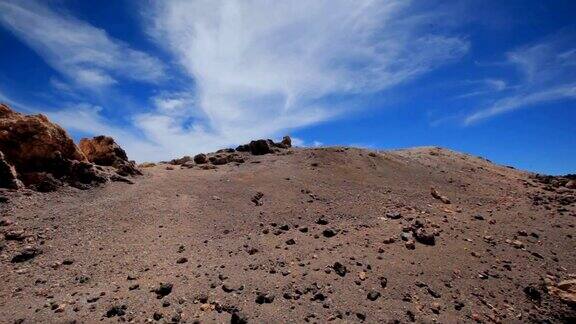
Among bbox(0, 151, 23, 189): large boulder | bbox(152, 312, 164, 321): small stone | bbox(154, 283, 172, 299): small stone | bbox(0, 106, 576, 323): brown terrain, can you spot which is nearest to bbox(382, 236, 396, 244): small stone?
bbox(0, 106, 576, 323): brown terrain

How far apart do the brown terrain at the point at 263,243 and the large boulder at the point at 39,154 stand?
0.14 feet

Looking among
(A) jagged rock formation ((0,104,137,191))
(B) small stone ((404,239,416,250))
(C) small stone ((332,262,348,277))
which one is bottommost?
(C) small stone ((332,262,348,277))

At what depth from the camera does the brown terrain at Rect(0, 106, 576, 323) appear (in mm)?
8266

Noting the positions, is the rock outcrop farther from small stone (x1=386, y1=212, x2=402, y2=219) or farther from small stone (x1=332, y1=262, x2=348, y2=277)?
small stone (x1=332, y1=262, x2=348, y2=277)

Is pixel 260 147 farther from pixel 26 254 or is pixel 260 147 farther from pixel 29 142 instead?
pixel 26 254

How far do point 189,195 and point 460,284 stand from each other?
28.7 ft

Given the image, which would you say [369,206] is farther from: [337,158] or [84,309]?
[84,309]

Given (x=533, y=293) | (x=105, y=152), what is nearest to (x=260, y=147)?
(x=105, y=152)

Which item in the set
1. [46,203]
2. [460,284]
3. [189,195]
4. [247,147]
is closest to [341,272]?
[460,284]

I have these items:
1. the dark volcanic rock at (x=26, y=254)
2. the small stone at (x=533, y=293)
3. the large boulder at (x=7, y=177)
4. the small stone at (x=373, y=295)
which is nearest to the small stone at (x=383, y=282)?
the small stone at (x=373, y=295)

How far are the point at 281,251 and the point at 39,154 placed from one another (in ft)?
28.8

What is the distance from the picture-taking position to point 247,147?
65.5 ft

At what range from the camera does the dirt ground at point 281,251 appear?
26.9 feet

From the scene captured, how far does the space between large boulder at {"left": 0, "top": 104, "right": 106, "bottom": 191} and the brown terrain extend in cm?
4
